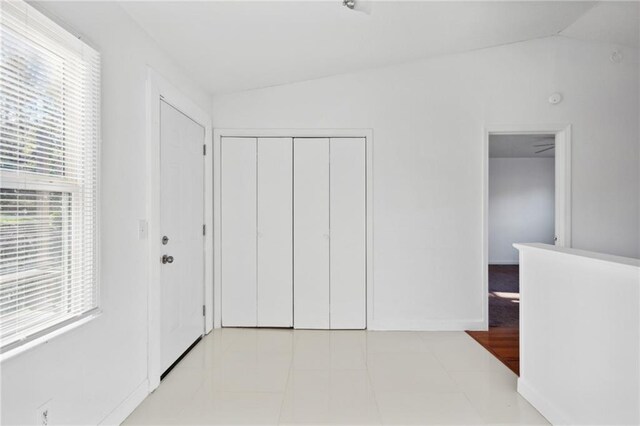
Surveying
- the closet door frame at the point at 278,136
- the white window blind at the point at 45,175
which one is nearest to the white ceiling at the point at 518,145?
the closet door frame at the point at 278,136

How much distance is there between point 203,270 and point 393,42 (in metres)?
2.69

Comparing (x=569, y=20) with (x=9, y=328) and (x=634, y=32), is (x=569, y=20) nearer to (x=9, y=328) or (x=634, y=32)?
(x=634, y=32)

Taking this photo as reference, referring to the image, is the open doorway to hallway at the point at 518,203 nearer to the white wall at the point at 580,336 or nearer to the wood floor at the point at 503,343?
the wood floor at the point at 503,343

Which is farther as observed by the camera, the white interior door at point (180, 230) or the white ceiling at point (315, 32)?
the white interior door at point (180, 230)

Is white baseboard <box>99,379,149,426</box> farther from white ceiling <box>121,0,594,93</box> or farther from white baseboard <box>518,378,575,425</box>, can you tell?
white baseboard <box>518,378,575,425</box>

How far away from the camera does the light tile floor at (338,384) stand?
195 cm

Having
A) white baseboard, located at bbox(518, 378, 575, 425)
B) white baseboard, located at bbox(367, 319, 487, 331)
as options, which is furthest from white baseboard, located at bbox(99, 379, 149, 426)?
white baseboard, located at bbox(518, 378, 575, 425)

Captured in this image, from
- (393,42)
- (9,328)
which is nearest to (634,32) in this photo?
(393,42)

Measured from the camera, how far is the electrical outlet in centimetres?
133

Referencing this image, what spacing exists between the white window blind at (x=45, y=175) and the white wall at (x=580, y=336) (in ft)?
8.03

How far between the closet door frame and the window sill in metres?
1.69

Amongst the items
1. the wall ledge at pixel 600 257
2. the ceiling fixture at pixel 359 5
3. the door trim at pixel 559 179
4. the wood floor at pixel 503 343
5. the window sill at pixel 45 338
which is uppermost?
the ceiling fixture at pixel 359 5

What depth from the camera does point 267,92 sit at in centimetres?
336

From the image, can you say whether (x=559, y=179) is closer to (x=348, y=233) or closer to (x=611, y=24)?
(x=611, y=24)
